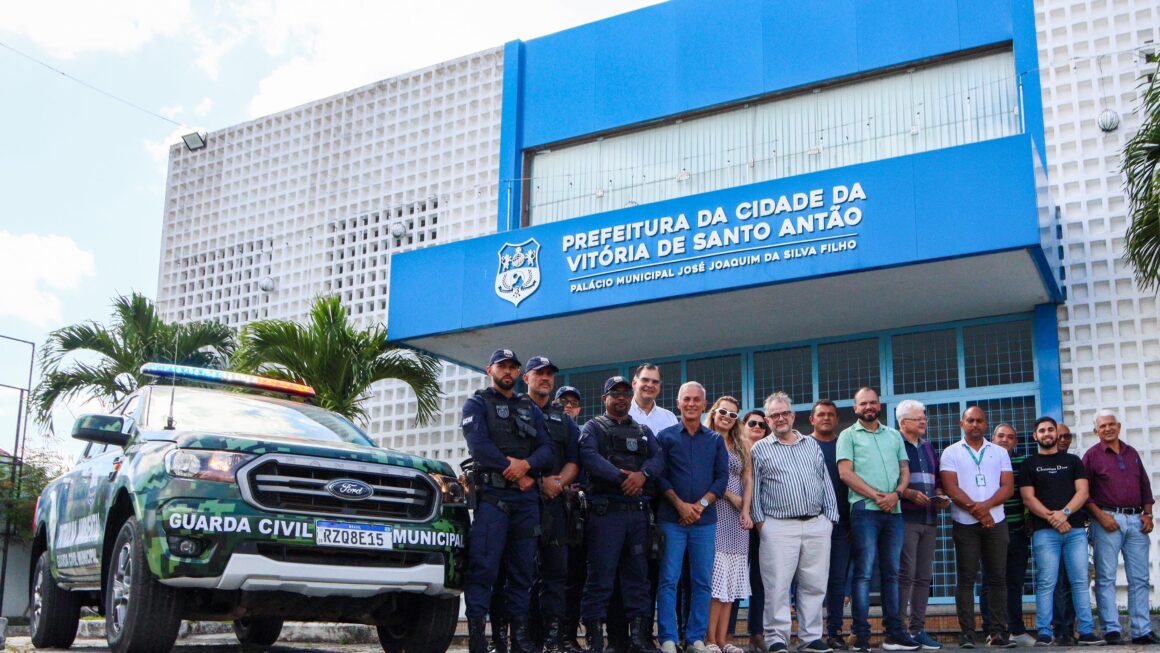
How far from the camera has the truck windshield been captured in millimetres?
6234

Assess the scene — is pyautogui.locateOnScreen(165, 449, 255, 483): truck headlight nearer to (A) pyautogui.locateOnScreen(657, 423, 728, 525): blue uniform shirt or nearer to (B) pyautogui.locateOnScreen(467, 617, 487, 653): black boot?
(B) pyautogui.locateOnScreen(467, 617, 487, 653): black boot

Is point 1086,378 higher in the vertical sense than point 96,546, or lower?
higher

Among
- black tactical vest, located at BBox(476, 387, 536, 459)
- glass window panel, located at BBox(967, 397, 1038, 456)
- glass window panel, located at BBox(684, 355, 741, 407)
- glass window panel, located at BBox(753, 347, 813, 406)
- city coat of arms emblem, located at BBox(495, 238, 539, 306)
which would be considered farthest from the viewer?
glass window panel, located at BBox(684, 355, 741, 407)

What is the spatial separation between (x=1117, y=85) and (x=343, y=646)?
9506 mm

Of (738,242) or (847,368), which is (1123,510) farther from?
(847,368)

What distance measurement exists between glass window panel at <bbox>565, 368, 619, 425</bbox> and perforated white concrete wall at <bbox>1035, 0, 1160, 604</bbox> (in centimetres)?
554

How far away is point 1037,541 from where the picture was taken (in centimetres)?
809

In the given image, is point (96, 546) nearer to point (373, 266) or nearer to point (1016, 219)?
point (1016, 219)

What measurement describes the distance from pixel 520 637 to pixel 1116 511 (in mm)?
4603

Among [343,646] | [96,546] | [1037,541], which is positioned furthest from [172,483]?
[1037,541]

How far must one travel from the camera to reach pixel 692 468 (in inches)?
274

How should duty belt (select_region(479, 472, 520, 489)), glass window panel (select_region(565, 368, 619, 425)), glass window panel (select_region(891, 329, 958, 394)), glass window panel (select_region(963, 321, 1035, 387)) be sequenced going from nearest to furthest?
duty belt (select_region(479, 472, 520, 489)) < glass window panel (select_region(963, 321, 1035, 387)) < glass window panel (select_region(891, 329, 958, 394)) < glass window panel (select_region(565, 368, 619, 425))

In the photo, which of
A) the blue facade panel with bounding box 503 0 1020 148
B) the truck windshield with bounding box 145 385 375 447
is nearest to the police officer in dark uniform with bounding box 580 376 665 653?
the truck windshield with bounding box 145 385 375 447

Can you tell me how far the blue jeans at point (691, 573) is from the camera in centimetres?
686
